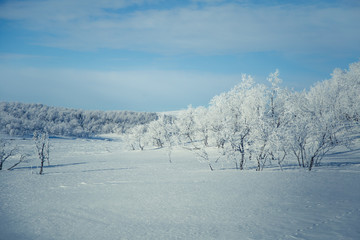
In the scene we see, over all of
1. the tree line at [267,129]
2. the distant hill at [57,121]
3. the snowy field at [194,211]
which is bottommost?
the snowy field at [194,211]

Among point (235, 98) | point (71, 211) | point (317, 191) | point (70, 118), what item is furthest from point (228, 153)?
point (70, 118)

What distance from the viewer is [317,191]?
13.2 meters

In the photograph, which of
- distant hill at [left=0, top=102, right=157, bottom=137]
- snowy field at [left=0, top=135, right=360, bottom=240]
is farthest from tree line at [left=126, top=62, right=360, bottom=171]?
distant hill at [left=0, top=102, right=157, bottom=137]

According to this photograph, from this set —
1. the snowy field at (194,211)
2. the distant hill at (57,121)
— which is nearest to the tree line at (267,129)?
the snowy field at (194,211)

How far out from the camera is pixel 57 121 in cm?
15762

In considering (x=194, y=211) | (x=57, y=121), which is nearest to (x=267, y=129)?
(x=194, y=211)

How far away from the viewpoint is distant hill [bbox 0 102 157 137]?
4373 inches

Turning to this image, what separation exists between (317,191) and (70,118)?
596ft

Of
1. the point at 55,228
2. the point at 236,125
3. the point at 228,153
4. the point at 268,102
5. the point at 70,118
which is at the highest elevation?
the point at 70,118

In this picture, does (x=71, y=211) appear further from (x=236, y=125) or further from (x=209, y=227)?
(x=236, y=125)

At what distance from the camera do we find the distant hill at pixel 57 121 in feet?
364

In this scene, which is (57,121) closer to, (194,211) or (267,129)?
(267,129)

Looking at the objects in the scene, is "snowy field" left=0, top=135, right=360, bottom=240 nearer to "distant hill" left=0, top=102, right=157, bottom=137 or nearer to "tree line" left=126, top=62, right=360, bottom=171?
"tree line" left=126, top=62, right=360, bottom=171

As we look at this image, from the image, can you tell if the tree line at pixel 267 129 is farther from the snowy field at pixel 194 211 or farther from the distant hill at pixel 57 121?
the distant hill at pixel 57 121
